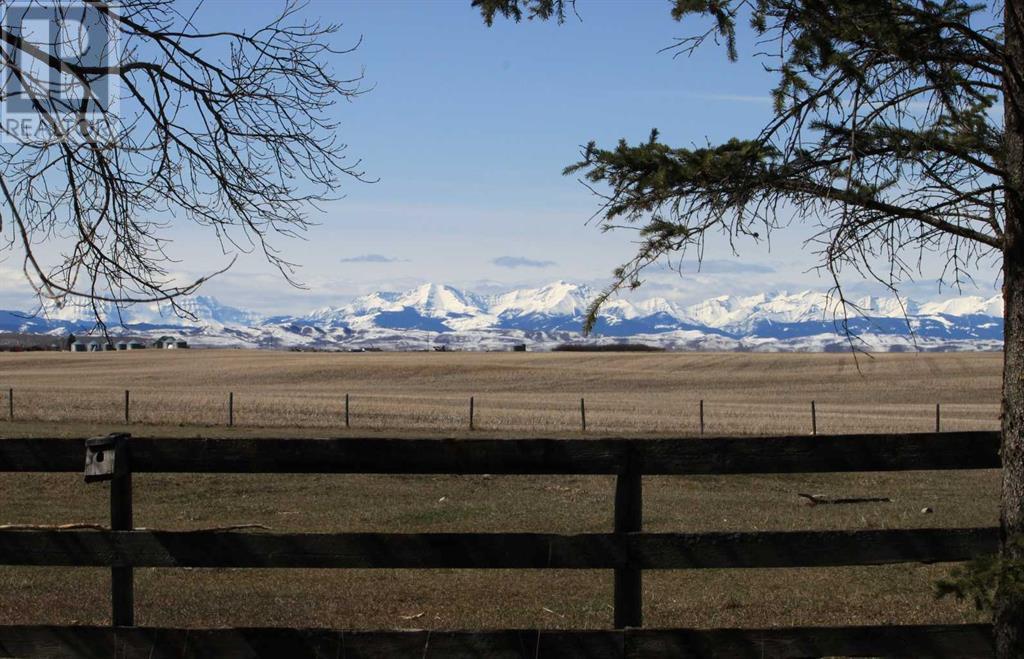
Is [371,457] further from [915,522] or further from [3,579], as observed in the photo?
[915,522]

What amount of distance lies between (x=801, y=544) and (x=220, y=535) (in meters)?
3.35

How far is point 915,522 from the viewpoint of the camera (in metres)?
16.0

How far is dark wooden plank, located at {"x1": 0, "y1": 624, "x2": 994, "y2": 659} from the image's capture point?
6.01m

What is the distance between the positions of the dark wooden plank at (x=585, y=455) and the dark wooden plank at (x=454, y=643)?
0.92 m

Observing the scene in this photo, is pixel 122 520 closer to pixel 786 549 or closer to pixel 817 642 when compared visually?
pixel 786 549

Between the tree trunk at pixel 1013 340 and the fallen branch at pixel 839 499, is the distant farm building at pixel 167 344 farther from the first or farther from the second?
the tree trunk at pixel 1013 340

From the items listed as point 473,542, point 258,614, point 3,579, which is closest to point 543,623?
point 258,614

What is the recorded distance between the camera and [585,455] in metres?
6.32

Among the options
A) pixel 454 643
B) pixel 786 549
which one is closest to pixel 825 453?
pixel 786 549

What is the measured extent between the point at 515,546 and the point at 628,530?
0.69 m

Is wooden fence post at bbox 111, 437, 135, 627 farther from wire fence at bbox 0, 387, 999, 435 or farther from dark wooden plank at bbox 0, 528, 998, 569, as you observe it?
wire fence at bbox 0, 387, 999, 435

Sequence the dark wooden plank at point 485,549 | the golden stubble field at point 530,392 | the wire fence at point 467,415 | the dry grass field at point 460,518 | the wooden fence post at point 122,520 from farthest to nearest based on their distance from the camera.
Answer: the golden stubble field at point 530,392
the wire fence at point 467,415
the dry grass field at point 460,518
the wooden fence post at point 122,520
the dark wooden plank at point 485,549

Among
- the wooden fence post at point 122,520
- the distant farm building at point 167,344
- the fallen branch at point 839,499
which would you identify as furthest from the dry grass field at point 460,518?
the distant farm building at point 167,344

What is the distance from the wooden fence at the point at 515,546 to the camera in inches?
238
